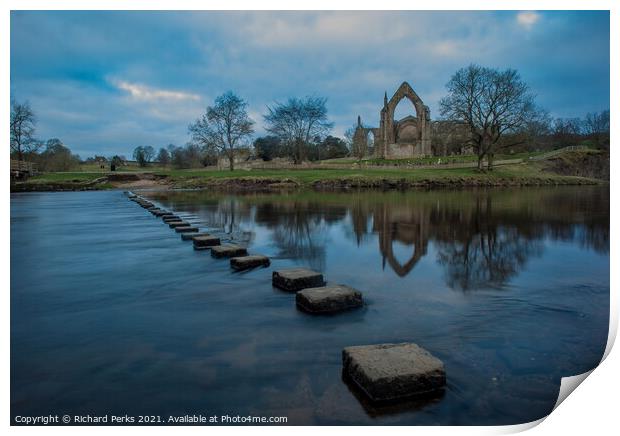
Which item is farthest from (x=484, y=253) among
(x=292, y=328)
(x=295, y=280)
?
(x=292, y=328)

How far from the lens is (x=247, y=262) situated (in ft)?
25.0

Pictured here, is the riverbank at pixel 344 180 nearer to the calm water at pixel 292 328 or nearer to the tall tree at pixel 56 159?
the tall tree at pixel 56 159

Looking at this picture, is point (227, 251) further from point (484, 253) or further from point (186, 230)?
point (484, 253)

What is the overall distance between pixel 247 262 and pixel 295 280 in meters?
1.85

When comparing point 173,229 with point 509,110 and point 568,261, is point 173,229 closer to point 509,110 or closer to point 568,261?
point 568,261

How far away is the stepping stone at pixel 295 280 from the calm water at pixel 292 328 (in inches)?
9.7

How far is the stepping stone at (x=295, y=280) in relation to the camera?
6.03 meters

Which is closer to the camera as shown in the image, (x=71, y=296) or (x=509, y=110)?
(x=71, y=296)

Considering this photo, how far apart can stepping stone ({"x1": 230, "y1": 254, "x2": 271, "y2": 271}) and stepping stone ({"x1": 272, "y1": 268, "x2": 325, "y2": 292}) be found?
130 cm

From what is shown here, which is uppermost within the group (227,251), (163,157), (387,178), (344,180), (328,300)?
(163,157)

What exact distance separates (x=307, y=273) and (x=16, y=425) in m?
3.95

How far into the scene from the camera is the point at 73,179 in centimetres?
5428

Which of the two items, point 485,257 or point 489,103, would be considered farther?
point 489,103
